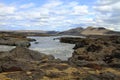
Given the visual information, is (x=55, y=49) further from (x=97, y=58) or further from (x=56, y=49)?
(x=97, y=58)

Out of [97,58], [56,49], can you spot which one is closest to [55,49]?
[56,49]

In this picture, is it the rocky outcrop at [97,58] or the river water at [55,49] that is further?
the river water at [55,49]

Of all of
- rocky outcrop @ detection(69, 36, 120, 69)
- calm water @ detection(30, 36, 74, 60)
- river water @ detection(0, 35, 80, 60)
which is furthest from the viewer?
river water @ detection(0, 35, 80, 60)

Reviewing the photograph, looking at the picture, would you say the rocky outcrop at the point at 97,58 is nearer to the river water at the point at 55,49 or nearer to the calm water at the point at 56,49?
the calm water at the point at 56,49

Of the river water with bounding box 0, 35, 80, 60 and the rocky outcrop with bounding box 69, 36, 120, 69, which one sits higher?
the rocky outcrop with bounding box 69, 36, 120, 69

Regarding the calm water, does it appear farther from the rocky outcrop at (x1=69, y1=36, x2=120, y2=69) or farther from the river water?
the rocky outcrop at (x1=69, y1=36, x2=120, y2=69)

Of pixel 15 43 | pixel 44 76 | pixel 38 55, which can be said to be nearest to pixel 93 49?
pixel 38 55

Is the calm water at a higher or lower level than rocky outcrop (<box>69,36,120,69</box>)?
lower

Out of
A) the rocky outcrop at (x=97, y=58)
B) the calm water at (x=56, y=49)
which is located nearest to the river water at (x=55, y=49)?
the calm water at (x=56, y=49)

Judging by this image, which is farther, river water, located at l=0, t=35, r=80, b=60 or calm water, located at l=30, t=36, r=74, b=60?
river water, located at l=0, t=35, r=80, b=60

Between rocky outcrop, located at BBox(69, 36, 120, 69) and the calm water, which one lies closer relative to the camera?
rocky outcrop, located at BBox(69, 36, 120, 69)

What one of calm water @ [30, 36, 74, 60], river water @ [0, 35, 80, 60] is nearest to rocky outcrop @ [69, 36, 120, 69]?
calm water @ [30, 36, 74, 60]

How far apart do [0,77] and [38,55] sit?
64.7 feet

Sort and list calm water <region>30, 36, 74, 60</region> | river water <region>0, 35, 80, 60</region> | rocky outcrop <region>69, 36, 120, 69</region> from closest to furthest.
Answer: rocky outcrop <region>69, 36, 120, 69</region>
calm water <region>30, 36, 74, 60</region>
river water <region>0, 35, 80, 60</region>
